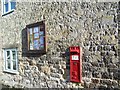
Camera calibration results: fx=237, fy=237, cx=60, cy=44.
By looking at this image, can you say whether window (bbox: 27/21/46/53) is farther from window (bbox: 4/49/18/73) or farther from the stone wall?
window (bbox: 4/49/18/73)

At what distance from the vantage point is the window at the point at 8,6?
31.6 ft

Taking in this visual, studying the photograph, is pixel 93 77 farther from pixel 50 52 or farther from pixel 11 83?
pixel 11 83

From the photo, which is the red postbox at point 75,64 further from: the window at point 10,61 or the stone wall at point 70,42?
the window at point 10,61

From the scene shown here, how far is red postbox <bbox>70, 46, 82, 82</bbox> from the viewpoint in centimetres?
620

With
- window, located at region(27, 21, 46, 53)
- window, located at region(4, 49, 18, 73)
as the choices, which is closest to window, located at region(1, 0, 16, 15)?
window, located at region(4, 49, 18, 73)

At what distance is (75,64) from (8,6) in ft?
16.3

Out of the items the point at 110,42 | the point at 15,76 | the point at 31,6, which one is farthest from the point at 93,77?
the point at 15,76

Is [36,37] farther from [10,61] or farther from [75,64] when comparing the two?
[10,61]

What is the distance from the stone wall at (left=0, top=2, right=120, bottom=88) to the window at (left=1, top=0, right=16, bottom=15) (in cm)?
51

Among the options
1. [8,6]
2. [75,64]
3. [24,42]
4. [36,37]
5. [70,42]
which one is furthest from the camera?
[8,6]

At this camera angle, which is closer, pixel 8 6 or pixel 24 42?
pixel 24 42

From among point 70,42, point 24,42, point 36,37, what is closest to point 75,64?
point 70,42

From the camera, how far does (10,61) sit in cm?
1004

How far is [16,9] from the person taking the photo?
30.2 ft
